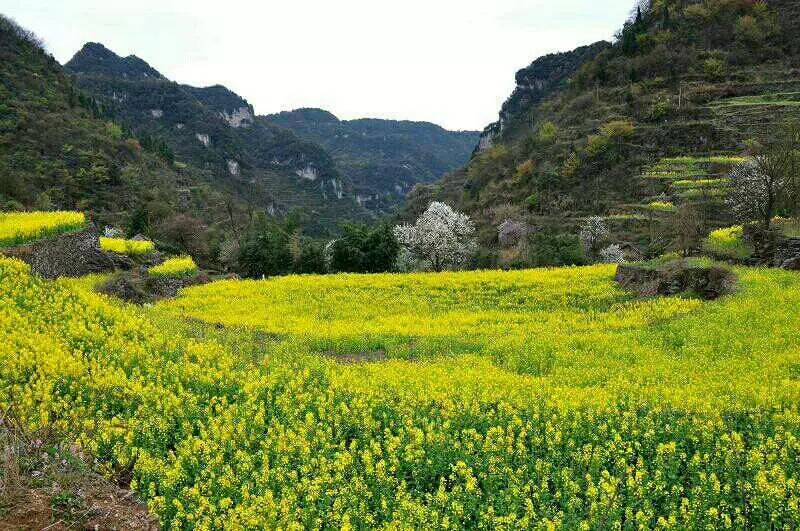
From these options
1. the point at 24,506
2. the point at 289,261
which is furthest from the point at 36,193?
the point at 24,506

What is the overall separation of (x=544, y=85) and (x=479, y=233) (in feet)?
388

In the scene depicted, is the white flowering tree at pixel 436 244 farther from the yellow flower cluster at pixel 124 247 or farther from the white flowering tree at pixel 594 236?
the yellow flower cluster at pixel 124 247

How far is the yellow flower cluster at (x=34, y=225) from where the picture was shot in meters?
18.4

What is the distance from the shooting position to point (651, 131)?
2682 inches

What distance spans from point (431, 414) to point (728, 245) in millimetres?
24098

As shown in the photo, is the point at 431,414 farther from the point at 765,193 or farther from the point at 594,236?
the point at 594,236

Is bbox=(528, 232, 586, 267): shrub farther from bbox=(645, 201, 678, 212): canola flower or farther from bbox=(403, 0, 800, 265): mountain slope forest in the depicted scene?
bbox=(645, 201, 678, 212): canola flower

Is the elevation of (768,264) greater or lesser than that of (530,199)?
lesser

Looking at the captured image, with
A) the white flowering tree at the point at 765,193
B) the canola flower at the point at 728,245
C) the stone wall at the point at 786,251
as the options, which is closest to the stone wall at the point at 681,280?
the stone wall at the point at 786,251

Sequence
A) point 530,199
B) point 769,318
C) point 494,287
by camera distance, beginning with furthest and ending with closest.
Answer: point 530,199 < point 494,287 < point 769,318

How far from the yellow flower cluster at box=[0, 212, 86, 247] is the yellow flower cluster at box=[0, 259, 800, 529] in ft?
13.4

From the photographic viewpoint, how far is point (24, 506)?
5508 mm

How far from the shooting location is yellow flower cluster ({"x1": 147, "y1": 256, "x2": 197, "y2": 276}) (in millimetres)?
25781

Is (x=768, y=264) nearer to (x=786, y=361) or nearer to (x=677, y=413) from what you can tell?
(x=786, y=361)
